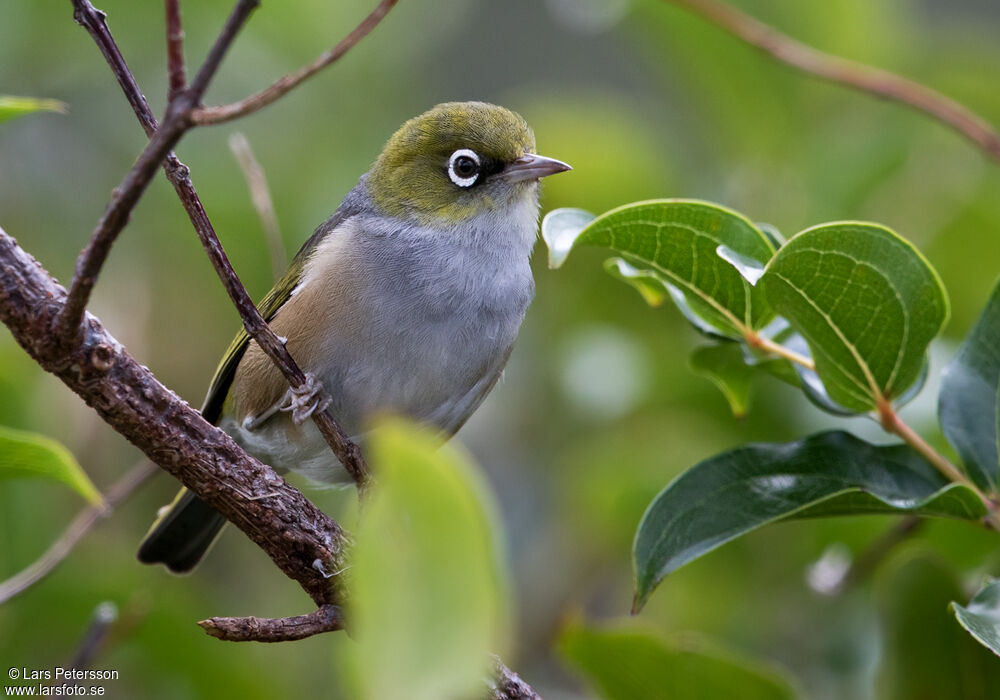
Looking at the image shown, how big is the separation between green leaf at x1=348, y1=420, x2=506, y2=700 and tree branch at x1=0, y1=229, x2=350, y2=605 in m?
1.29

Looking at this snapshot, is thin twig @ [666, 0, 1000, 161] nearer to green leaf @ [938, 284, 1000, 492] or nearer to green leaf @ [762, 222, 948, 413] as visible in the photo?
green leaf @ [938, 284, 1000, 492]

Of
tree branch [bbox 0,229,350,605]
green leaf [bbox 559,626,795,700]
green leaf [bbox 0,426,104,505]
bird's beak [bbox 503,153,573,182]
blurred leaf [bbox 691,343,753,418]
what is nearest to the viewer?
tree branch [bbox 0,229,350,605]

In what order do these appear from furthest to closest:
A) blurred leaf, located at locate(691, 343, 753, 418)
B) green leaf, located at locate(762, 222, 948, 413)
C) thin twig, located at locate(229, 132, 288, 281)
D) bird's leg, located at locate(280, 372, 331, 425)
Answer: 1. thin twig, located at locate(229, 132, 288, 281)
2. bird's leg, located at locate(280, 372, 331, 425)
3. blurred leaf, located at locate(691, 343, 753, 418)
4. green leaf, located at locate(762, 222, 948, 413)

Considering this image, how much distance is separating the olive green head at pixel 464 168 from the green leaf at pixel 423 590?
307cm

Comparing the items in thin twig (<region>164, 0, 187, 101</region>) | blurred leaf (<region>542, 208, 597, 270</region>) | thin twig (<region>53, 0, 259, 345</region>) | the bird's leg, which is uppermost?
thin twig (<region>164, 0, 187, 101</region>)

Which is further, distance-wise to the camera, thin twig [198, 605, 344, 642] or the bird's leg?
the bird's leg

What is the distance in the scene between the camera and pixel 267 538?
2719mm

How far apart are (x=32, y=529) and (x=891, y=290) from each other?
125 inches

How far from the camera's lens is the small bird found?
3.95m

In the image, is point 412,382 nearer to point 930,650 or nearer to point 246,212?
point 246,212

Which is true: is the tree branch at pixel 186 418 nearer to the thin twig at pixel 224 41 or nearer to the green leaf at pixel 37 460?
the thin twig at pixel 224 41

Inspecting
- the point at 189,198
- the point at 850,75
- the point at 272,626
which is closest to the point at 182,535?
the point at 272,626

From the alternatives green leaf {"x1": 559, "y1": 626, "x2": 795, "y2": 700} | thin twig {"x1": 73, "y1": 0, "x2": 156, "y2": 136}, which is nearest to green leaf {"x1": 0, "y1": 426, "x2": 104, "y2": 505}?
thin twig {"x1": 73, "y1": 0, "x2": 156, "y2": 136}

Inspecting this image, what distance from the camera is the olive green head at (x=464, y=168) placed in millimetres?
4355
